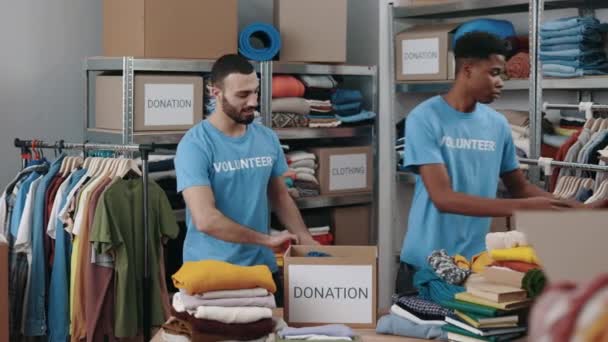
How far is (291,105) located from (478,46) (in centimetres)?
176

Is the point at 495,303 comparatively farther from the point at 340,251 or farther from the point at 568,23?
the point at 568,23

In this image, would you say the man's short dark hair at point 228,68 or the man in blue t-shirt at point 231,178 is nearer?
the man in blue t-shirt at point 231,178

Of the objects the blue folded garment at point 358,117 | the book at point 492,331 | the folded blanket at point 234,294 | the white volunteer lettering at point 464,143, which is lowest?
the book at point 492,331

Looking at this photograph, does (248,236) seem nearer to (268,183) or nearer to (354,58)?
(268,183)

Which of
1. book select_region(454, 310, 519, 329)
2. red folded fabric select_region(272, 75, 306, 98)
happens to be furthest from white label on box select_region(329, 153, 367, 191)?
book select_region(454, 310, 519, 329)

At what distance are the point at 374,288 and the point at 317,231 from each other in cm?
278

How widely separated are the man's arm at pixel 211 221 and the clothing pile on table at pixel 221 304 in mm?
759

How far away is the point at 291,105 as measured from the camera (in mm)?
4938

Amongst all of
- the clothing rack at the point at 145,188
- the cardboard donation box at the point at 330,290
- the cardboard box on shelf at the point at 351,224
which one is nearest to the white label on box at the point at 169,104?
the clothing rack at the point at 145,188

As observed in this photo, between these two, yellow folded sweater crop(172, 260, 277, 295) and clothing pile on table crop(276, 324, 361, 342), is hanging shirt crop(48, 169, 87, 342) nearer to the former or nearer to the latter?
yellow folded sweater crop(172, 260, 277, 295)

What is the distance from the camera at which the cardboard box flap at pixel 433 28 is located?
188 inches

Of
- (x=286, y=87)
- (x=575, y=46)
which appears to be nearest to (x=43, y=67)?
(x=286, y=87)

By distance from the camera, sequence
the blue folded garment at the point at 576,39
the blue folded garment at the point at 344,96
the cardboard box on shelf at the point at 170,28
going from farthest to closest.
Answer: the blue folded garment at the point at 344,96 < the cardboard box on shelf at the point at 170,28 < the blue folded garment at the point at 576,39

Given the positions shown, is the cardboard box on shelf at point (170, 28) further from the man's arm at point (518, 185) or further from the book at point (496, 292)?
the book at point (496, 292)
